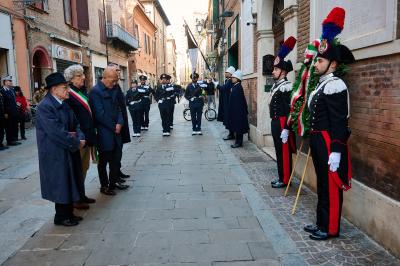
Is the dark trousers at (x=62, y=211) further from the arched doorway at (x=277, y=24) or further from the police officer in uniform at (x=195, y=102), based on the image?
the police officer in uniform at (x=195, y=102)

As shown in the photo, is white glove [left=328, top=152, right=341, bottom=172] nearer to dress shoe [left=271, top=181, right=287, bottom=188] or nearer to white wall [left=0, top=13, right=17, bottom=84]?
dress shoe [left=271, top=181, right=287, bottom=188]

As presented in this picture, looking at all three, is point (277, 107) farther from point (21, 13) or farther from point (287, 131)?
point (21, 13)

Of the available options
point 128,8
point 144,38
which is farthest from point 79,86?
point 144,38

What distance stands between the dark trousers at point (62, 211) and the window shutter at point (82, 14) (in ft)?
53.8

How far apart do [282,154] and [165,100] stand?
7064 mm

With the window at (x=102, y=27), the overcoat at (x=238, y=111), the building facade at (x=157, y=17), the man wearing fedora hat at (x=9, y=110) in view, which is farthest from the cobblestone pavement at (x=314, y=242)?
the building facade at (x=157, y=17)

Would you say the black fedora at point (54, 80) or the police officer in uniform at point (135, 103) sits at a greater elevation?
the black fedora at point (54, 80)

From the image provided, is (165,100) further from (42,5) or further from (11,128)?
(42,5)

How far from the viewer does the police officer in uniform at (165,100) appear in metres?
12.0

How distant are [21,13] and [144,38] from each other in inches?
1003

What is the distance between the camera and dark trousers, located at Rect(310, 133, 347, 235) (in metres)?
3.81

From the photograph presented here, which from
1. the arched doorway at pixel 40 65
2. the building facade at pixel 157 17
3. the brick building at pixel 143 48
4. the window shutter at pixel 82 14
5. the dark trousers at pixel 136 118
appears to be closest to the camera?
the dark trousers at pixel 136 118

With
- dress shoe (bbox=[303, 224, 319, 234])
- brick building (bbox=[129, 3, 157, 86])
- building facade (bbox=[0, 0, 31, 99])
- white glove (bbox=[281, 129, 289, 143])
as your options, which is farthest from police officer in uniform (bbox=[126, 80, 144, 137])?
brick building (bbox=[129, 3, 157, 86])

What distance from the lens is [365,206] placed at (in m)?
3.97
